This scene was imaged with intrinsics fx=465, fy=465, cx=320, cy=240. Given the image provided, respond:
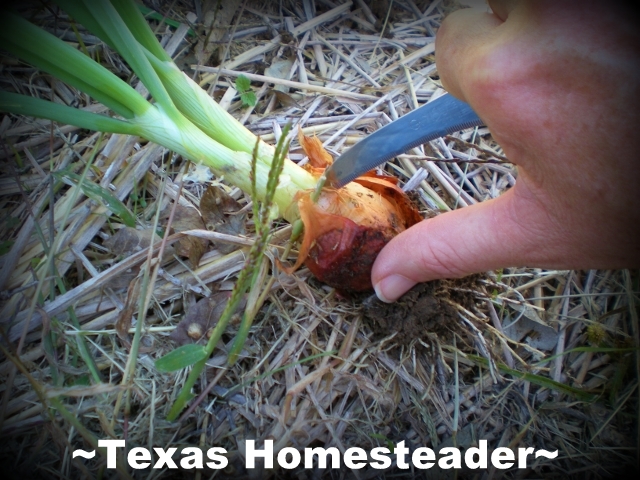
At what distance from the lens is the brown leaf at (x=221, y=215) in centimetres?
142

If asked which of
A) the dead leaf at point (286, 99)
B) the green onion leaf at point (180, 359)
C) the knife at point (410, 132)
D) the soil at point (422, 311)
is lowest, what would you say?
the green onion leaf at point (180, 359)

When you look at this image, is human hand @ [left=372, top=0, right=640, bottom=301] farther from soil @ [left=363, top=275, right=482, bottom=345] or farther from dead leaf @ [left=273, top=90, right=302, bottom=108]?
dead leaf @ [left=273, top=90, right=302, bottom=108]

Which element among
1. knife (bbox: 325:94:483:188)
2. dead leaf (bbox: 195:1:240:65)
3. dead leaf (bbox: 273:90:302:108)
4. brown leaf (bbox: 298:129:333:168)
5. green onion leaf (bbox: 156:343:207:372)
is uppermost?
dead leaf (bbox: 195:1:240:65)

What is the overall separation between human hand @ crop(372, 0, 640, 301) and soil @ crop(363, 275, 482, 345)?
232 mm

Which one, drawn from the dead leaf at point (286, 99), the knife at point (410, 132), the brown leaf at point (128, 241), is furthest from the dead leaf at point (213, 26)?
the knife at point (410, 132)

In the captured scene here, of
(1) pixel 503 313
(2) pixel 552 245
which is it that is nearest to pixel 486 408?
(1) pixel 503 313

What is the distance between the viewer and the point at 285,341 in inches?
51.4

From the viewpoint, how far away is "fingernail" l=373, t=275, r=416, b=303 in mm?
1200

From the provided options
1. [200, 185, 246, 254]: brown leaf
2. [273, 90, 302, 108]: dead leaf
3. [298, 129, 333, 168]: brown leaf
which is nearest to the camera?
[298, 129, 333, 168]: brown leaf

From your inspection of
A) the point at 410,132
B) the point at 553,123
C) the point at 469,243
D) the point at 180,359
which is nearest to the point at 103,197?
the point at 180,359

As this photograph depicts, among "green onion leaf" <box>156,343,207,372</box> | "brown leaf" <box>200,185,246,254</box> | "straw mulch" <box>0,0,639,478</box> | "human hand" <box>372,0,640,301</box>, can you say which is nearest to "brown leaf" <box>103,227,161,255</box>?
"straw mulch" <box>0,0,639,478</box>

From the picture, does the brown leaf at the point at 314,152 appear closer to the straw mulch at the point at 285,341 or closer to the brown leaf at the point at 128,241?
the straw mulch at the point at 285,341

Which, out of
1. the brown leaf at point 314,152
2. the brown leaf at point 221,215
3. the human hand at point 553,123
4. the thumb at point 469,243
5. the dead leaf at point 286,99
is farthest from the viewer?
the dead leaf at point 286,99

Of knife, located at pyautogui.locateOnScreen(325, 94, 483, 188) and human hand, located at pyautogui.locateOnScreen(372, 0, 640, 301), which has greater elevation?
knife, located at pyautogui.locateOnScreen(325, 94, 483, 188)
